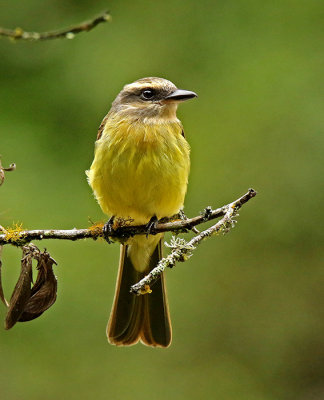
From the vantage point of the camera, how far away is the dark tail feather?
181 inches

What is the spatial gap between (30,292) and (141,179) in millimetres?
1162

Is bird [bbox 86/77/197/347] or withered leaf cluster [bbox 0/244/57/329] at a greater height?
bird [bbox 86/77/197/347]

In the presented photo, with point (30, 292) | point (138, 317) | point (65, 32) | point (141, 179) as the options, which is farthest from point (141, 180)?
point (65, 32)

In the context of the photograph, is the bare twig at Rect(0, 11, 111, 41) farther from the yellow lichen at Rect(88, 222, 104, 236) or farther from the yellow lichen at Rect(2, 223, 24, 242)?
the yellow lichen at Rect(88, 222, 104, 236)

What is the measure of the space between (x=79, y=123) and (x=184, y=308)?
184 centimetres

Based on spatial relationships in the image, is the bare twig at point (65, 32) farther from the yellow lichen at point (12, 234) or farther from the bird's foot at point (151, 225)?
the bird's foot at point (151, 225)

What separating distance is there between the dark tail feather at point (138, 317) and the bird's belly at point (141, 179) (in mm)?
542

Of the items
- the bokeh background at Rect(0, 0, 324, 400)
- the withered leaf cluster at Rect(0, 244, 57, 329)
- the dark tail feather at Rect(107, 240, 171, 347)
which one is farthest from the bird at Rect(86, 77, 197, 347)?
the bokeh background at Rect(0, 0, 324, 400)

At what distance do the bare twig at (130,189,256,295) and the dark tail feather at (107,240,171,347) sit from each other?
1152mm

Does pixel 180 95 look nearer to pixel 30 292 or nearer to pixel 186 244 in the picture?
pixel 186 244

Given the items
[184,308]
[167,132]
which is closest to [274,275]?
[184,308]

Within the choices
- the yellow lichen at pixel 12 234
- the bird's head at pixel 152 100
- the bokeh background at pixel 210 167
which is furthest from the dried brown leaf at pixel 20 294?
the bokeh background at pixel 210 167

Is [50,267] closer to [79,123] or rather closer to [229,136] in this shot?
[79,123]

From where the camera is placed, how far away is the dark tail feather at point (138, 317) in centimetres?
459
